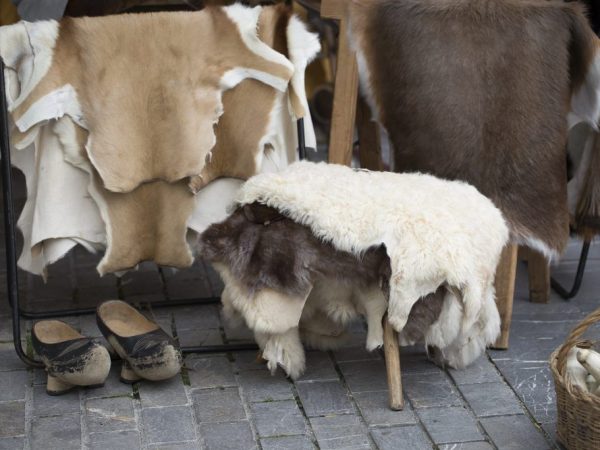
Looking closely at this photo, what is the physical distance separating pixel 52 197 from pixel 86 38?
493 millimetres

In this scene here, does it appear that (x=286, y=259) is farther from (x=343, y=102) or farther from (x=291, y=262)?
(x=343, y=102)

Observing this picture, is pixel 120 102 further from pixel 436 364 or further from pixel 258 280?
pixel 436 364

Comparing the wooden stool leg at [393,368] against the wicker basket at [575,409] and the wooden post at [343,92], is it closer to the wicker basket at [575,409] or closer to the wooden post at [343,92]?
the wicker basket at [575,409]

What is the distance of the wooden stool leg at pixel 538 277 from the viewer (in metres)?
3.52

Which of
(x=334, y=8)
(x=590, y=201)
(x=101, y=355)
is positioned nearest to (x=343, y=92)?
(x=334, y=8)

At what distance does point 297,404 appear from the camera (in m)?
2.88

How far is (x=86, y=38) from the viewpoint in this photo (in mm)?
2914

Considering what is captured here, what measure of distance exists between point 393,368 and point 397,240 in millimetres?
410

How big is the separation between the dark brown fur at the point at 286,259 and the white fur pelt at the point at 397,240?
4 centimetres

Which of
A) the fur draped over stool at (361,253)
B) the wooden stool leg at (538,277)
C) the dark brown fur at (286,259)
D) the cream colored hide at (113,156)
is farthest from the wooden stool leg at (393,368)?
the wooden stool leg at (538,277)

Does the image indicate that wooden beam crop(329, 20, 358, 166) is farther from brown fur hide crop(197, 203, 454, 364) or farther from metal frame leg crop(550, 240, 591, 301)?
metal frame leg crop(550, 240, 591, 301)

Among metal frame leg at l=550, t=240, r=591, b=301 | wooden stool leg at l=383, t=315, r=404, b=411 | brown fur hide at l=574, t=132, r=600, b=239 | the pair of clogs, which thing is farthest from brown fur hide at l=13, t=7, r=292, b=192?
metal frame leg at l=550, t=240, r=591, b=301

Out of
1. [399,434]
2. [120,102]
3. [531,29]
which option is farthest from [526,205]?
[120,102]

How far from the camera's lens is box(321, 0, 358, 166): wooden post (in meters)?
3.22
